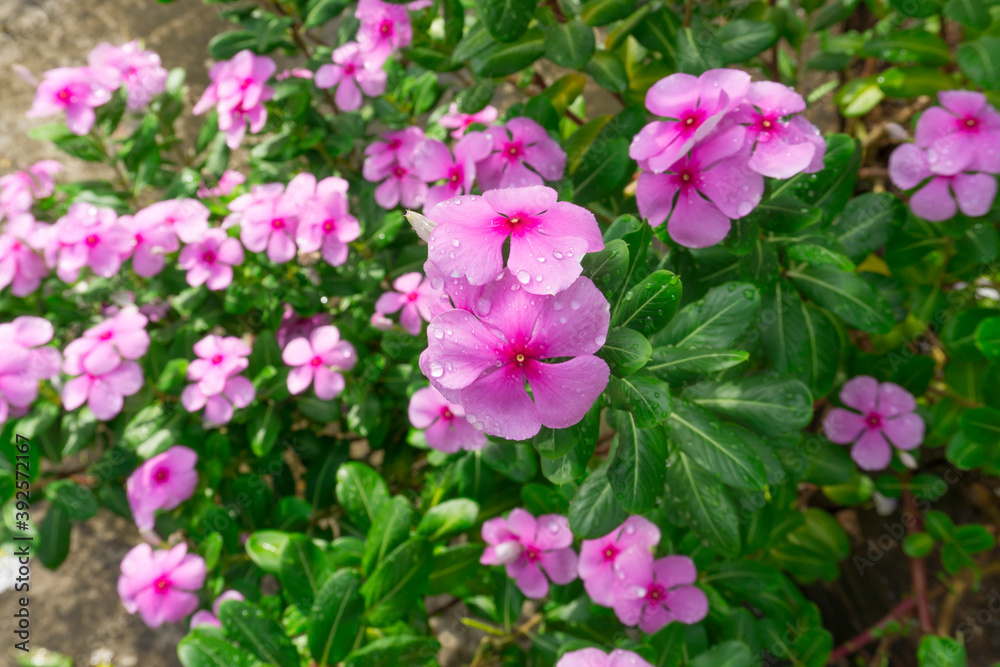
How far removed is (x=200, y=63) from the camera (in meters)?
3.04

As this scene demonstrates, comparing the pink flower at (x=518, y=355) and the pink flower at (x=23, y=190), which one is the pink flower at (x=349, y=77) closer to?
the pink flower at (x=23, y=190)

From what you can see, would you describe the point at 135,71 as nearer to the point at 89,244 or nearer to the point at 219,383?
the point at 89,244

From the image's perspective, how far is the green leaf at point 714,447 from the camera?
1033 mm

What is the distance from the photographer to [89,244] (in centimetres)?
172

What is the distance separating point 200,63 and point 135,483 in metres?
2.26

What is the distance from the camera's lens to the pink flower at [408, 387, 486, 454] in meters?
1.46

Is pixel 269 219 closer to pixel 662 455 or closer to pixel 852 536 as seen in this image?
pixel 662 455

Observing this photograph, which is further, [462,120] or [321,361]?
[462,120]

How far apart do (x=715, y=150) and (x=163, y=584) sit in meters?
1.61

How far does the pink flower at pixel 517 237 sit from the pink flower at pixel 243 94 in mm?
1282

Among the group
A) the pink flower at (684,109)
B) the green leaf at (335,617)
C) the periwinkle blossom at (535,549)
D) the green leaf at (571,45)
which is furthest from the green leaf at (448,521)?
the green leaf at (571,45)

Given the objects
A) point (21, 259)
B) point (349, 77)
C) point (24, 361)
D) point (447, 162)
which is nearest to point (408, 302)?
point (447, 162)

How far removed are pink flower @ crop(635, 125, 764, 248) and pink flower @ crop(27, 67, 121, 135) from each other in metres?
1.74

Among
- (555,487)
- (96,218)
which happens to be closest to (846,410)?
(555,487)
